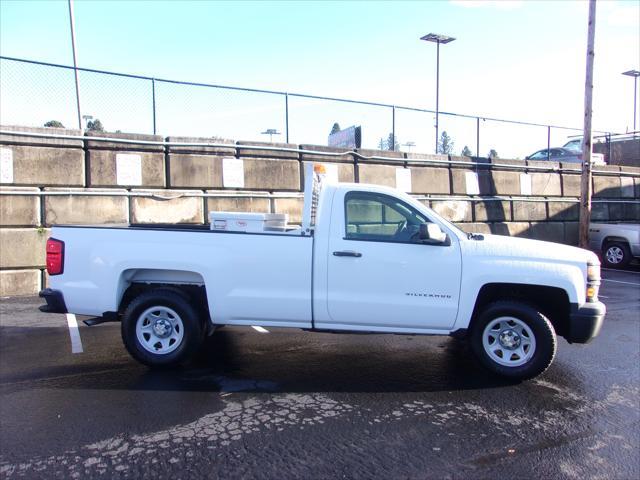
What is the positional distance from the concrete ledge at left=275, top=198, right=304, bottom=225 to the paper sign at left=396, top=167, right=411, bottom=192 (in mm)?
3152

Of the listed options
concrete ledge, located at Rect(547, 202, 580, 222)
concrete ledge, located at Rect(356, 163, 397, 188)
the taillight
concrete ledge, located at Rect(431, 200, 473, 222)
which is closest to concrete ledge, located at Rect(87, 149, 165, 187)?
concrete ledge, located at Rect(356, 163, 397, 188)

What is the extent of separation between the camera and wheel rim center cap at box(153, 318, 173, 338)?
17.3 ft

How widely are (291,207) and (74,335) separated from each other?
6.31 m

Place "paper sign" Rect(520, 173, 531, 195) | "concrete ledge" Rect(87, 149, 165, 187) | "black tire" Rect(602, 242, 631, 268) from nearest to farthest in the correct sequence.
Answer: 1. "concrete ledge" Rect(87, 149, 165, 187)
2. "black tire" Rect(602, 242, 631, 268)
3. "paper sign" Rect(520, 173, 531, 195)

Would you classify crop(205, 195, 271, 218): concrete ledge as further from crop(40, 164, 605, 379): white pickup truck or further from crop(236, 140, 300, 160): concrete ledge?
crop(40, 164, 605, 379): white pickup truck

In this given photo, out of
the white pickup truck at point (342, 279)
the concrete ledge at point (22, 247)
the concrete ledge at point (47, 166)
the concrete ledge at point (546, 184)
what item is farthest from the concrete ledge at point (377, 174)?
the white pickup truck at point (342, 279)

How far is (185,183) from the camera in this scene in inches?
429

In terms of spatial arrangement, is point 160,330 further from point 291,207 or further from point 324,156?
→ point 324,156

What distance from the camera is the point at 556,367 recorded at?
5.54 m

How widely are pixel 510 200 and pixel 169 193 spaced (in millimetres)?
10443

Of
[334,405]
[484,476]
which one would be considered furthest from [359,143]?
[484,476]

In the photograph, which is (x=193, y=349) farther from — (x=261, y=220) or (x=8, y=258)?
(x=8, y=258)

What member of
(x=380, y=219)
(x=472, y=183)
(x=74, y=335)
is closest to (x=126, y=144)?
(x=74, y=335)

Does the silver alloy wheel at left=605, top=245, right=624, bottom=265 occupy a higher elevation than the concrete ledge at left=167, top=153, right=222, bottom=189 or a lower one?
lower
